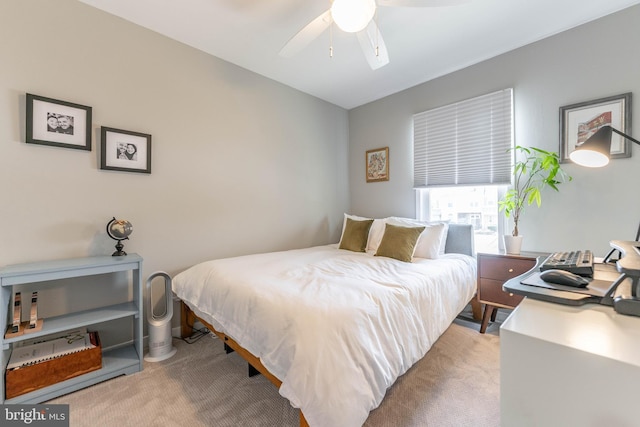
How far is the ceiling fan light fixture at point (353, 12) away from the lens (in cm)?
137

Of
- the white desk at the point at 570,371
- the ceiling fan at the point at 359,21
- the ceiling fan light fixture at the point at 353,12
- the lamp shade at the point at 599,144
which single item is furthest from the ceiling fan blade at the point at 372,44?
the white desk at the point at 570,371

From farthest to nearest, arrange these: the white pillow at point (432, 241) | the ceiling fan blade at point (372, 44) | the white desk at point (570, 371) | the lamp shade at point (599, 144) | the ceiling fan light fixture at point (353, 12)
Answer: the white pillow at point (432, 241), the ceiling fan blade at point (372, 44), the ceiling fan light fixture at point (353, 12), the lamp shade at point (599, 144), the white desk at point (570, 371)

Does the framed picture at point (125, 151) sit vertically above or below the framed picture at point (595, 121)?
below

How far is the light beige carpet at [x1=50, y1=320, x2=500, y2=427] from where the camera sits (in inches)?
57.2

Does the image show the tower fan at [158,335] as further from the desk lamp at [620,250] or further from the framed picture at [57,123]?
the desk lamp at [620,250]

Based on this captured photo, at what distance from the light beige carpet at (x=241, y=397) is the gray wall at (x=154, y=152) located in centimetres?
92

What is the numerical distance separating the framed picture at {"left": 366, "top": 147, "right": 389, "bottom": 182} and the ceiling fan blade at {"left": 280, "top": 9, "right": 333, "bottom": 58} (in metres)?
2.03

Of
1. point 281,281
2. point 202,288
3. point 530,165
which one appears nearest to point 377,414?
point 281,281

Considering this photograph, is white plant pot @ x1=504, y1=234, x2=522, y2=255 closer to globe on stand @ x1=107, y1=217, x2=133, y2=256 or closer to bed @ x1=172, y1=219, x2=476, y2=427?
bed @ x1=172, y1=219, x2=476, y2=427

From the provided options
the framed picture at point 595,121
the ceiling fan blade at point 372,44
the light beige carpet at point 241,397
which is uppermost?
the ceiling fan blade at point 372,44

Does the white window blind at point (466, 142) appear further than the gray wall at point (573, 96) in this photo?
Yes

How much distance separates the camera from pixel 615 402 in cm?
54

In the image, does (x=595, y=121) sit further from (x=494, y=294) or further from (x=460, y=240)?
(x=494, y=294)

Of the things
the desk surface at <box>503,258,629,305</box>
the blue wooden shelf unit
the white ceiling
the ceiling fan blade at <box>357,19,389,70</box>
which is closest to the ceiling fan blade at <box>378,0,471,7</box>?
the ceiling fan blade at <box>357,19,389,70</box>
